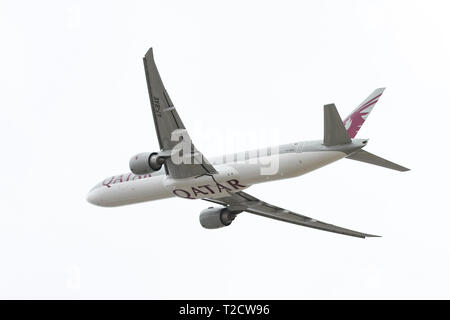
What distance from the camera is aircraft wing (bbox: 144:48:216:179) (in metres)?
34.2

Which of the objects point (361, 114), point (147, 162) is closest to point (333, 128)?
point (361, 114)

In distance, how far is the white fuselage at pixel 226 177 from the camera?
1431 inches

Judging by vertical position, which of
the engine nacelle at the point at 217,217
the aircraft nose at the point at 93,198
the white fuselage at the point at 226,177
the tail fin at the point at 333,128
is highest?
the tail fin at the point at 333,128

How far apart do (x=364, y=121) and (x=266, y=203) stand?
8.64 m

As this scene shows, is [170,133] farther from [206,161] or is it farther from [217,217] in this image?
[217,217]

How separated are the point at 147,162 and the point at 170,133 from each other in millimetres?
2025

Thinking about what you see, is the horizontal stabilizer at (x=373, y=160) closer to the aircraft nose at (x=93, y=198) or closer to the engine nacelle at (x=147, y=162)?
the engine nacelle at (x=147, y=162)

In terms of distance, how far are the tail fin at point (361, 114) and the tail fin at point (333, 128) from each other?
2.76m

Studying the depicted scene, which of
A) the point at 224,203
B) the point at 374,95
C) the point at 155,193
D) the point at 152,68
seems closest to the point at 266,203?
the point at 224,203

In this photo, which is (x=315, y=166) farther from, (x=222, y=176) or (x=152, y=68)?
(x=152, y=68)

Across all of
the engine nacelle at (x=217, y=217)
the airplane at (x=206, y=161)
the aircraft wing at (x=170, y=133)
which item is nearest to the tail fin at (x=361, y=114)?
the airplane at (x=206, y=161)

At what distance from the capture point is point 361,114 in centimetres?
3781

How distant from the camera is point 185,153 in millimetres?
37406

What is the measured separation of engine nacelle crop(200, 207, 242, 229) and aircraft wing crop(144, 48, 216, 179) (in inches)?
233
